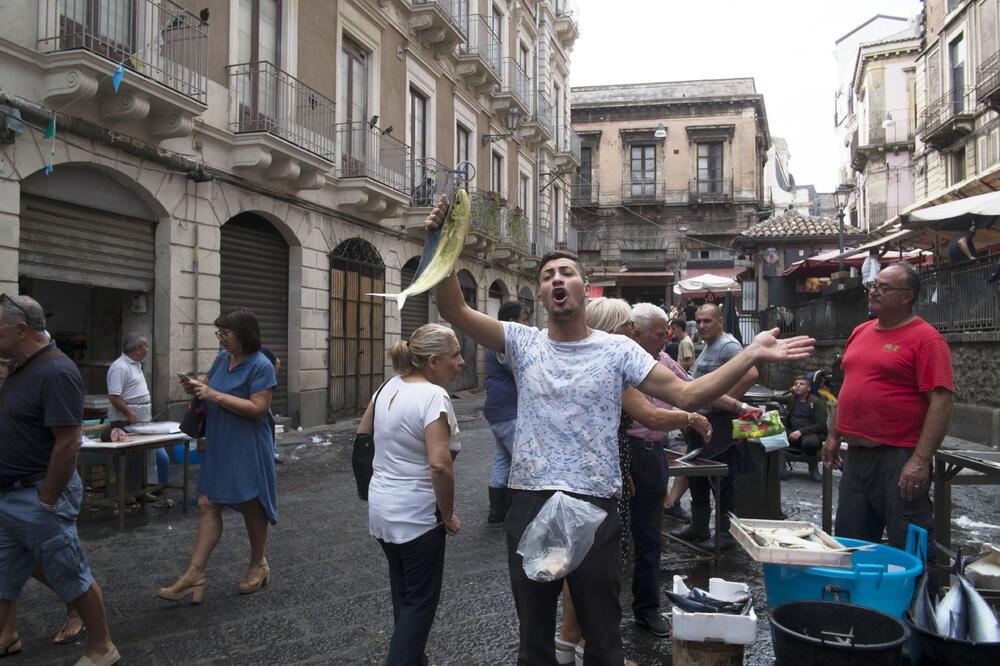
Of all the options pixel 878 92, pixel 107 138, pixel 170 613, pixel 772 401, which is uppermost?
pixel 878 92

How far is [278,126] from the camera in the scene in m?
10.9

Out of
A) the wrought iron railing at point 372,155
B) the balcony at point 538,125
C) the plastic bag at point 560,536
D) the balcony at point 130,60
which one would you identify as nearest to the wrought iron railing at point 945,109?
the balcony at point 538,125

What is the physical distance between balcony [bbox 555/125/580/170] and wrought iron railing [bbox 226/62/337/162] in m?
15.8

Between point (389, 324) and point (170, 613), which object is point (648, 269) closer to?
point (389, 324)

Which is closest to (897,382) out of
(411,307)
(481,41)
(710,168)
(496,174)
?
(411,307)

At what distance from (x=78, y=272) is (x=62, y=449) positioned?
20.6 ft

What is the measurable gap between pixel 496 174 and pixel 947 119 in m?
14.3

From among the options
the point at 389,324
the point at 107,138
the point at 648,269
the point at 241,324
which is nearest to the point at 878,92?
the point at 648,269

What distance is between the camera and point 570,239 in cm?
2959

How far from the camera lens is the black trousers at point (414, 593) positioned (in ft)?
9.82

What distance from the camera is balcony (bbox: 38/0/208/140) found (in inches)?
302

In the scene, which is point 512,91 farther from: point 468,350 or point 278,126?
point 278,126

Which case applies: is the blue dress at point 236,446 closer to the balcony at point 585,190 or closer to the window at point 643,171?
the balcony at point 585,190

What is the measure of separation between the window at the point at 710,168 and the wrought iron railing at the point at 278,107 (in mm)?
26336
